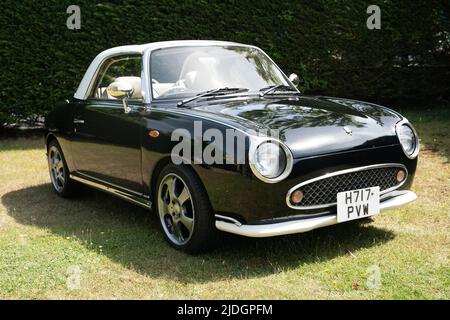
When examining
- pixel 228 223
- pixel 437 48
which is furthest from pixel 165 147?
pixel 437 48

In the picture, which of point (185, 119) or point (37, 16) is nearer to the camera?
point (185, 119)

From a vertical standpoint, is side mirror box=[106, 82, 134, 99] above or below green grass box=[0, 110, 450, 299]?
above

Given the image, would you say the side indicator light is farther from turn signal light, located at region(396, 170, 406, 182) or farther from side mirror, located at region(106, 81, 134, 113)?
turn signal light, located at region(396, 170, 406, 182)

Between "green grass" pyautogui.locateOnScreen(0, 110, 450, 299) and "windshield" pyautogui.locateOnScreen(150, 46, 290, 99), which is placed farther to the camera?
"windshield" pyautogui.locateOnScreen(150, 46, 290, 99)

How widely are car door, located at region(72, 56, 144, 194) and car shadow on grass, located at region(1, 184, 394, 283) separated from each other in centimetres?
40

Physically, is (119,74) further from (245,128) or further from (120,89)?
(245,128)

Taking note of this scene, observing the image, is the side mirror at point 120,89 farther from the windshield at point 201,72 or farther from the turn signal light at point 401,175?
the turn signal light at point 401,175

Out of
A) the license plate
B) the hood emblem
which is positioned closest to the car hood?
the hood emblem

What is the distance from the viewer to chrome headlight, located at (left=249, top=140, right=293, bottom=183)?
3582mm

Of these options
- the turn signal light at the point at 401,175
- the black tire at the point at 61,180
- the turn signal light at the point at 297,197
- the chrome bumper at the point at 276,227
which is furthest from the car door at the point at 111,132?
the turn signal light at the point at 401,175

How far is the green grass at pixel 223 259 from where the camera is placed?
353 cm
